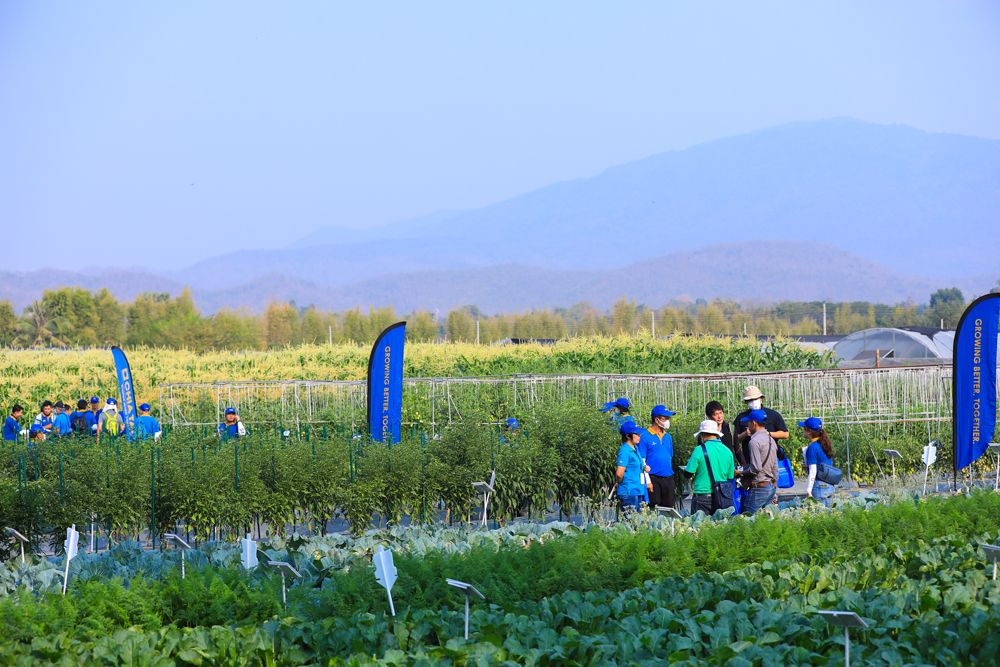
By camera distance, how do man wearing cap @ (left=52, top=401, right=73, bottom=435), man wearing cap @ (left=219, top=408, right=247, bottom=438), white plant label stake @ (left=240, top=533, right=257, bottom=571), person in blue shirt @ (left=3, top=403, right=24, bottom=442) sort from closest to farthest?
white plant label stake @ (left=240, top=533, right=257, bottom=571), man wearing cap @ (left=219, top=408, right=247, bottom=438), person in blue shirt @ (left=3, top=403, right=24, bottom=442), man wearing cap @ (left=52, top=401, right=73, bottom=435)

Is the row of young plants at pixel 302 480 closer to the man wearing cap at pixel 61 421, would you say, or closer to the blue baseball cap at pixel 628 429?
the blue baseball cap at pixel 628 429

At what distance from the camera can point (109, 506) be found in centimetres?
763

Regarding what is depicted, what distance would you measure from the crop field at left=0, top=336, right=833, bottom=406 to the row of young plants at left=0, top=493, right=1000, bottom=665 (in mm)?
13495

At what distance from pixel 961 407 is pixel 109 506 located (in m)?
9.62

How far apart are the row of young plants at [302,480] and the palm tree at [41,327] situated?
57.9 meters

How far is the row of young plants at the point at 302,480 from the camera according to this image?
7.68 meters

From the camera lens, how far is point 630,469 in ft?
25.9

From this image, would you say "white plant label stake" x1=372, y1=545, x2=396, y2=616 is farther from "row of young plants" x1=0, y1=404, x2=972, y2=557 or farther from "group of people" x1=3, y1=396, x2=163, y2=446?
"group of people" x1=3, y1=396, x2=163, y2=446

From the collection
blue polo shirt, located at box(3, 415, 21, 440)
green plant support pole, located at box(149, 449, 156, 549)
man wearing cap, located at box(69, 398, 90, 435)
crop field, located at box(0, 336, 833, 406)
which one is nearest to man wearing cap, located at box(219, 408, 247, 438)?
green plant support pole, located at box(149, 449, 156, 549)

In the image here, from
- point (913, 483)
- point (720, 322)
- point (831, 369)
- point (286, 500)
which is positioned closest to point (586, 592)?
point (286, 500)

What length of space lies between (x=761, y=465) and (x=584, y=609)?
13.4 feet

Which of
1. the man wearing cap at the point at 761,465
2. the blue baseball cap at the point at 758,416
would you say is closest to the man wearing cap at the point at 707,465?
the man wearing cap at the point at 761,465

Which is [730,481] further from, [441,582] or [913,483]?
[441,582]

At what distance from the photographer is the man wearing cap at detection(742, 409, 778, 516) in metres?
7.79
